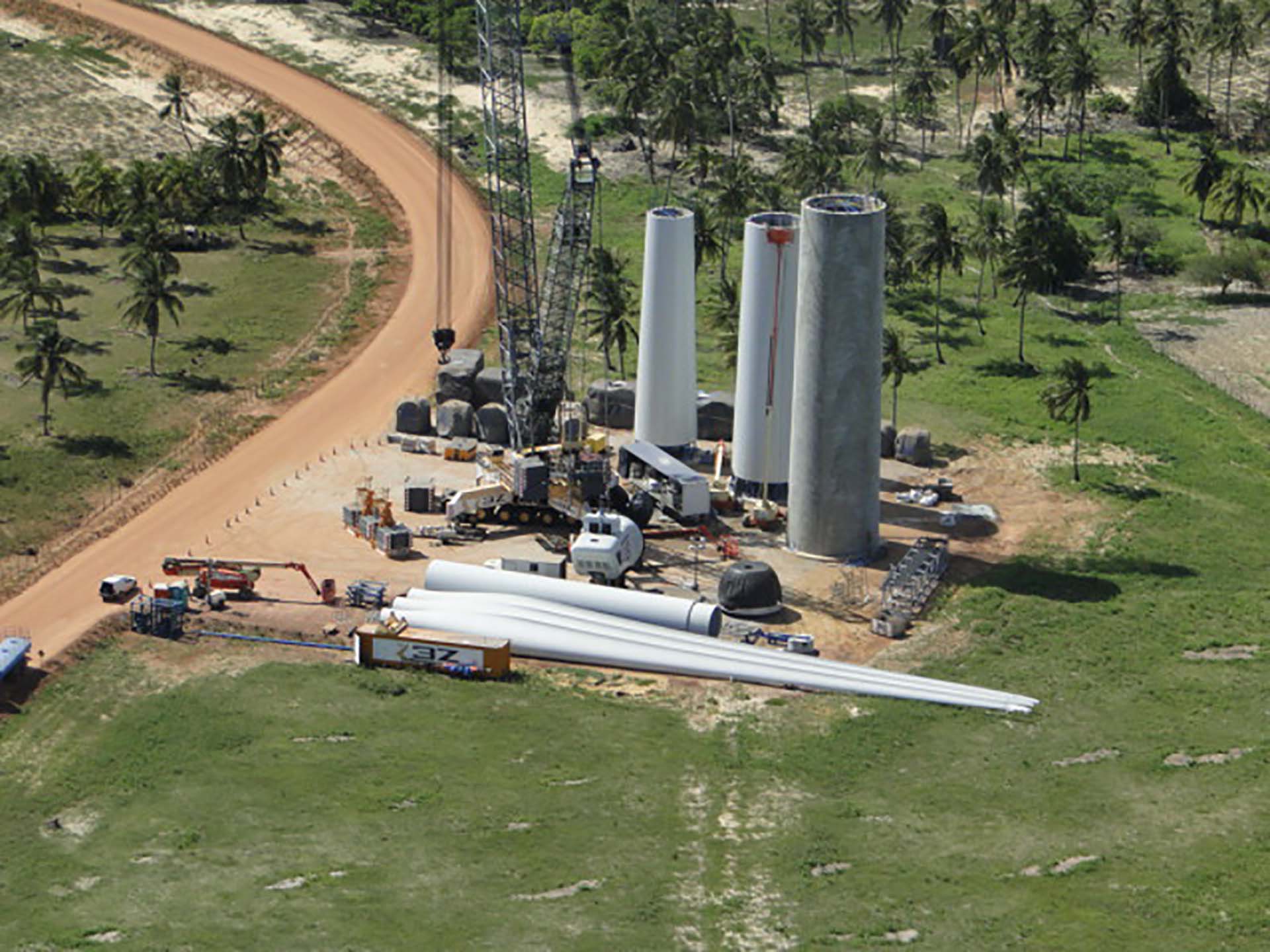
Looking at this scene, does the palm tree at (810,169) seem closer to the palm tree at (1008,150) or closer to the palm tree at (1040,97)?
the palm tree at (1008,150)

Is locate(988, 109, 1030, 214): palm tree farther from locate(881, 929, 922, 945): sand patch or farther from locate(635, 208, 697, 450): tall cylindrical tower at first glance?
locate(881, 929, 922, 945): sand patch

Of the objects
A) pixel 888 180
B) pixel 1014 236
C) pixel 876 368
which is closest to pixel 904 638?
pixel 876 368

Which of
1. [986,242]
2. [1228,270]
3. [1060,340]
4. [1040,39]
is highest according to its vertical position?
[1040,39]

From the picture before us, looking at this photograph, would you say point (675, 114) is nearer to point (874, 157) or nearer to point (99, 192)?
point (874, 157)

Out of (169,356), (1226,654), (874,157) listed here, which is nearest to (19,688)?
(169,356)

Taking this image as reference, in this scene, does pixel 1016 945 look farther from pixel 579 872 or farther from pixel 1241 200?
pixel 1241 200

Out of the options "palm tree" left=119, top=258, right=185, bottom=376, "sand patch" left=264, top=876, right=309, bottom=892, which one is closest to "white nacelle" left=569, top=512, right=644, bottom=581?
"sand patch" left=264, top=876, right=309, bottom=892

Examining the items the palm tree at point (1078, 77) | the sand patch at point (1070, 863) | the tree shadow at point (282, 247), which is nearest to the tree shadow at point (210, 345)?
the tree shadow at point (282, 247)
